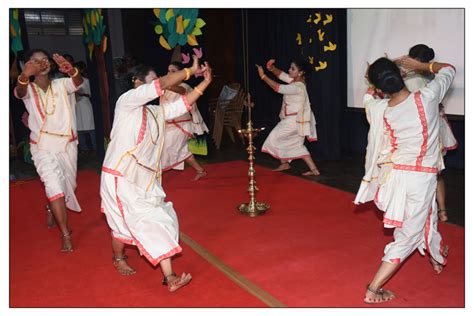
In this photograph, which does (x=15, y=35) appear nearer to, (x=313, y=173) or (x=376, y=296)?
(x=313, y=173)

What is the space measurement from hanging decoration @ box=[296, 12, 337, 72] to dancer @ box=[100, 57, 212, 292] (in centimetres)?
373

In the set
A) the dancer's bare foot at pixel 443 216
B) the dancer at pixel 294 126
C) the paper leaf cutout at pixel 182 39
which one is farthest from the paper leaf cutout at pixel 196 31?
the dancer's bare foot at pixel 443 216

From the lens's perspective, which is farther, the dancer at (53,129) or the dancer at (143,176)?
the dancer at (53,129)

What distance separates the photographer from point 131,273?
300cm

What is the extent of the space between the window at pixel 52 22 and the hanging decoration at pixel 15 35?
4.74m

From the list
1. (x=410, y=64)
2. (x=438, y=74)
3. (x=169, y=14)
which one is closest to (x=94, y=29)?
(x=169, y=14)

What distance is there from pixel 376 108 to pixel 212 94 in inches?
238

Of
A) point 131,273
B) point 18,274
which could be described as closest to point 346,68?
point 131,273

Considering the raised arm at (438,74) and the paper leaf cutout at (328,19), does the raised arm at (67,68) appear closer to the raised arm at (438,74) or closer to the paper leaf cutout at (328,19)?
the raised arm at (438,74)

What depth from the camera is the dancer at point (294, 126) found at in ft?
16.5

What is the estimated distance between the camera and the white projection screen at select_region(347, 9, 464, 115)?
489 centimetres

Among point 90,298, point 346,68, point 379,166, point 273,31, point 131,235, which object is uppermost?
point 273,31

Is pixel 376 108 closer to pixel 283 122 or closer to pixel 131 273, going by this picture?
pixel 131 273

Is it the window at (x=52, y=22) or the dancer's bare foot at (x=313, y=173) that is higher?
the window at (x=52, y=22)
